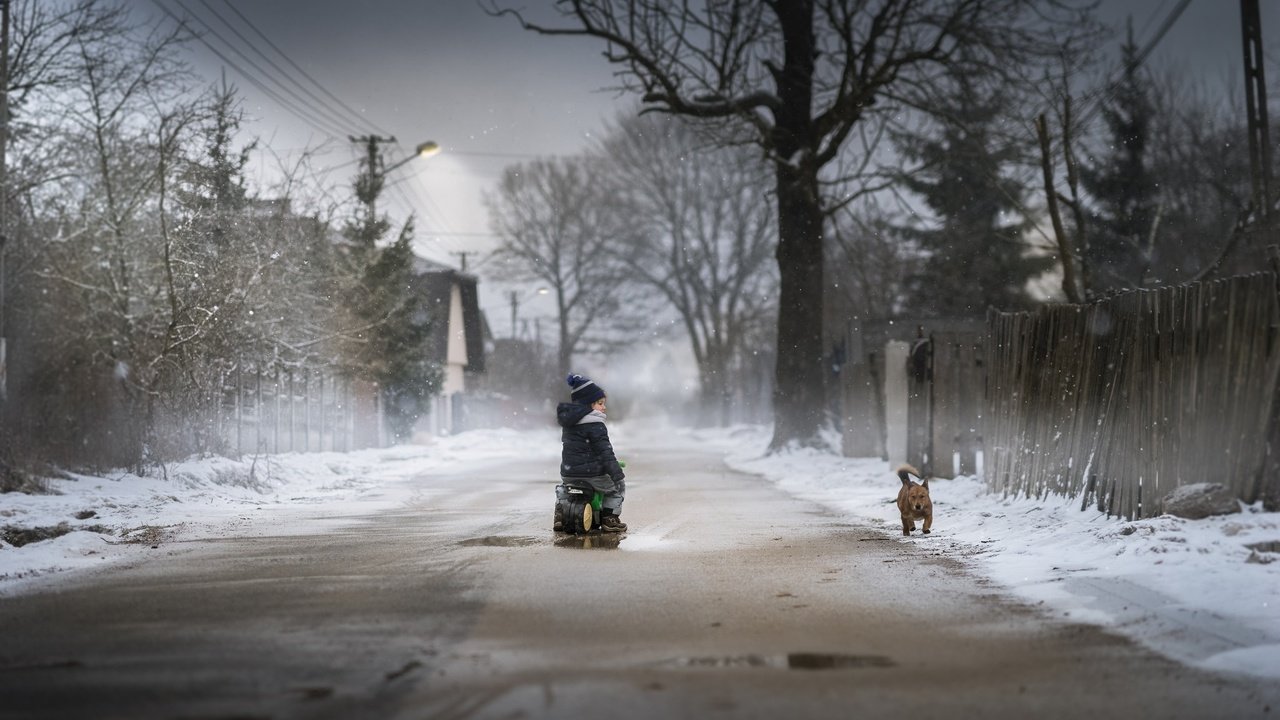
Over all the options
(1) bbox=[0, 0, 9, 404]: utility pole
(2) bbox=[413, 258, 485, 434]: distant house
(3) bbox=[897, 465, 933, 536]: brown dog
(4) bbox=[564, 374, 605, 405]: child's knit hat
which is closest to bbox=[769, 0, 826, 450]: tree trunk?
(1) bbox=[0, 0, 9, 404]: utility pole

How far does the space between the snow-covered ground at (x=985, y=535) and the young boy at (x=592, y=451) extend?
2773 mm

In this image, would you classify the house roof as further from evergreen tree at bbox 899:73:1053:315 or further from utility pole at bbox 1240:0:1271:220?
utility pole at bbox 1240:0:1271:220

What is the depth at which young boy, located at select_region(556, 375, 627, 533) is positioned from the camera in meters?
12.2

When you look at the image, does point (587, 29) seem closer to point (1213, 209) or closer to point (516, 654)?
point (516, 654)

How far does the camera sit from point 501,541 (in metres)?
11.5

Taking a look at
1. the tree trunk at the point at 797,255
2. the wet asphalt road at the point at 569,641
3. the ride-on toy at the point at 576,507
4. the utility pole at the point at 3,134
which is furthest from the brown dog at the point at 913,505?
the tree trunk at the point at 797,255

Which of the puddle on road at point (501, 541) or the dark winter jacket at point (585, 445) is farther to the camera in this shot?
the dark winter jacket at point (585, 445)

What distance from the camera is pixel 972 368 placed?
1778cm

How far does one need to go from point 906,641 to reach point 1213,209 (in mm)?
44644

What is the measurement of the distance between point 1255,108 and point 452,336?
153ft

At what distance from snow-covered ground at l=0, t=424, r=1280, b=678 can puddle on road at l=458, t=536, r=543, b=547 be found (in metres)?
2.32

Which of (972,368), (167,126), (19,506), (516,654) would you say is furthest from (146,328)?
(516,654)

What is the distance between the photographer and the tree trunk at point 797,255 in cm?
2756

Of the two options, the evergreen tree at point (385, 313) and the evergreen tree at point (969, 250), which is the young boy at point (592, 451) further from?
the evergreen tree at point (969, 250)
